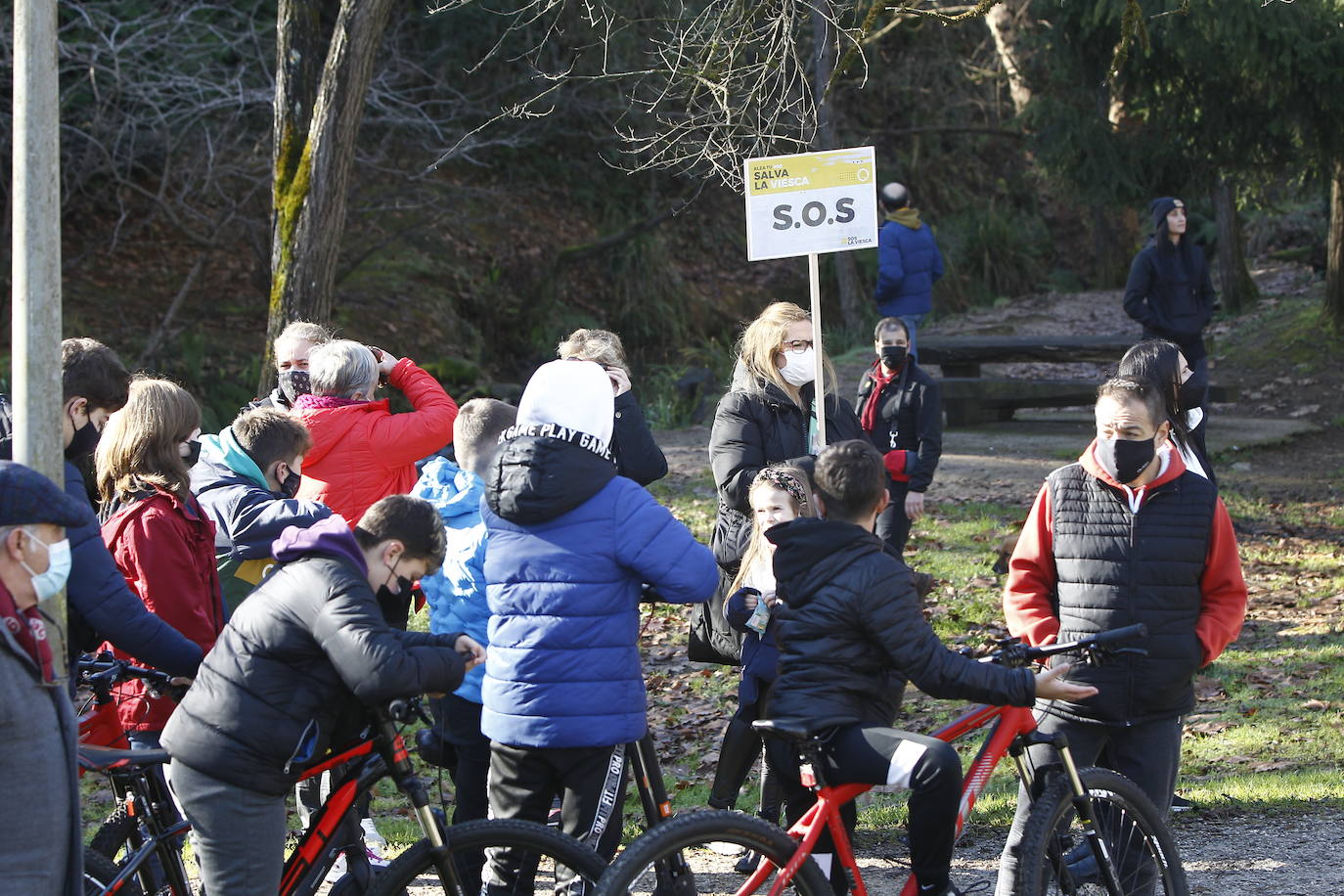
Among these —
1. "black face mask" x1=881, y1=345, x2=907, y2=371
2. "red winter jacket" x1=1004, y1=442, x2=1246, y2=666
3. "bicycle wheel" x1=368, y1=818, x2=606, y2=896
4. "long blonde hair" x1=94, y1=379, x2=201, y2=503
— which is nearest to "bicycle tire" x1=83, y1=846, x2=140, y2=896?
"bicycle wheel" x1=368, y1=818, x2=606, y2=896

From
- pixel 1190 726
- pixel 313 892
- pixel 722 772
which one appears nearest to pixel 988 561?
pixel 1190 726

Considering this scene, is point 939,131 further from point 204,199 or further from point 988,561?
point 988,561

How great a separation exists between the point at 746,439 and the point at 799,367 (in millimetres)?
417

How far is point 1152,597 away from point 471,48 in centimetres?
1735

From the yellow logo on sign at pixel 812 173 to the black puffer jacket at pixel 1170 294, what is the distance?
488 cm

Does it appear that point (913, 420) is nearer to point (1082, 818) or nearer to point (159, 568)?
point (1082, 818)

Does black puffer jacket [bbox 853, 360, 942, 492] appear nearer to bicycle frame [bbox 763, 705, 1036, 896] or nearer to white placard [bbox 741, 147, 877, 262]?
white placard [bbox 741, 147, 877, 262]

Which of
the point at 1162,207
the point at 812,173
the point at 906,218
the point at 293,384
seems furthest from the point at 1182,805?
the point at 906,218

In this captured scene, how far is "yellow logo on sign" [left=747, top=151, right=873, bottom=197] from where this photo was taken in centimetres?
722

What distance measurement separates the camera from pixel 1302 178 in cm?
1600

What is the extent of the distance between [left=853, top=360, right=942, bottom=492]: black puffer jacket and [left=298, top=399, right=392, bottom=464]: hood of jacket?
11.4ft

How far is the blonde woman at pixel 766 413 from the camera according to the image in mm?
5938

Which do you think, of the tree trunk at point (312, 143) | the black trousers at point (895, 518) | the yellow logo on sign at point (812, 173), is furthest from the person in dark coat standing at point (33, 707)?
the tree trunk at point (312, 143)

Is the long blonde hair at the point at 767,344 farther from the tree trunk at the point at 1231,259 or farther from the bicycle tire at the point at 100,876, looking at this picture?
the tree trunk at the point at 1231,259
